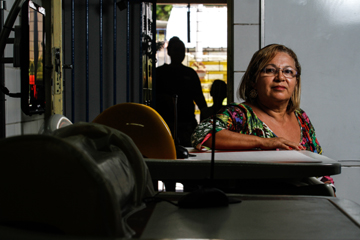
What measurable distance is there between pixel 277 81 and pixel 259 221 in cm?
154

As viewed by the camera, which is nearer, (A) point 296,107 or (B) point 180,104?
(A) point 296,107

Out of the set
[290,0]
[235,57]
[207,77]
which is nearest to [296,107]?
[235,57]

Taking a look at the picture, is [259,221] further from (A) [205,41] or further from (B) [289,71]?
(A) [205,41]

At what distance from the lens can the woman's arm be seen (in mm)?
1821

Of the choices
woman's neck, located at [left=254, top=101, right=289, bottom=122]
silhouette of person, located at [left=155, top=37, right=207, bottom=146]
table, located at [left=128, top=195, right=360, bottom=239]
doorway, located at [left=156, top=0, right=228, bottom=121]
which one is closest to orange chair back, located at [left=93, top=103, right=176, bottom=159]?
table, located at [left=128, top=195, right=360, bottom=239]

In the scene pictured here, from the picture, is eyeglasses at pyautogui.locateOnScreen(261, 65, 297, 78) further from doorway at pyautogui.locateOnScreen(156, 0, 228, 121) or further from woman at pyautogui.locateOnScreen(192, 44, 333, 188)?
doorway at pyautogui.locateOnScreen(156, 0, 228, 121)

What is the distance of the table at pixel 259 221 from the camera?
0.55m

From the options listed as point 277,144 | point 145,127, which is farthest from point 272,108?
point 145,127

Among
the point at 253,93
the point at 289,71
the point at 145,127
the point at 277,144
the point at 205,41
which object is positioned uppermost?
the point at 205,41

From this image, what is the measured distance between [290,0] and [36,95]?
2.03 metres

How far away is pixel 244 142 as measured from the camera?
6.10 feet

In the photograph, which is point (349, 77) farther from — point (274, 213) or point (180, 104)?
point (274, 213)

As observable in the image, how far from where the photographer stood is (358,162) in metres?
3.23

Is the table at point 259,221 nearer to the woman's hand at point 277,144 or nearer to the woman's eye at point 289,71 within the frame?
the woman's hand at point 277,144
